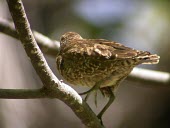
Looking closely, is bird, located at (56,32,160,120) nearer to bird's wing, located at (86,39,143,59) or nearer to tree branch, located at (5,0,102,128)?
bird's wing, located at (86,39,143,59)

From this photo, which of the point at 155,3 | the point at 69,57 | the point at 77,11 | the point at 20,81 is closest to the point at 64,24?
the point at 77,11

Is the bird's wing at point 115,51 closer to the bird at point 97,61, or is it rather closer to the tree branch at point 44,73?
the bird at point 97,61

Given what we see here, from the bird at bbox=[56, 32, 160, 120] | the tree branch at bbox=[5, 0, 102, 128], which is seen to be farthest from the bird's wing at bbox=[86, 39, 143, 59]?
the tree branch at bbox=[5, 0, 102, 128]

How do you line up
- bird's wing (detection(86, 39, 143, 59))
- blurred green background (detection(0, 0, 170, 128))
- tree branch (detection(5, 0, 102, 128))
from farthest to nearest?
blurred green background (detection(0, 0, 170, 128))
bird's wing (detection(86, 39, 143, 59))
tree branch (detection(5, 0, 102, 128))

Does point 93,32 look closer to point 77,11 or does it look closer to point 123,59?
point 77,11

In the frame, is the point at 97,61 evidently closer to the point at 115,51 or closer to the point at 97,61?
the point at 97,61

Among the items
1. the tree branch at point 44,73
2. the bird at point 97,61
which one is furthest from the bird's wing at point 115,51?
the tree branch at point 44,73
